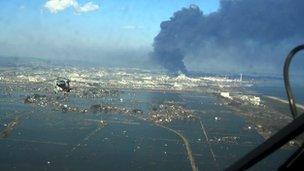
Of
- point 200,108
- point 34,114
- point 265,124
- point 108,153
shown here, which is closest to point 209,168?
point 108,153

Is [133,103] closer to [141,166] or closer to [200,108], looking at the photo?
[200,108]

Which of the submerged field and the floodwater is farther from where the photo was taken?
the submerged field

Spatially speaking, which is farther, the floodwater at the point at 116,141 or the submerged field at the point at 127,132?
the submerged field at the point at 127,132

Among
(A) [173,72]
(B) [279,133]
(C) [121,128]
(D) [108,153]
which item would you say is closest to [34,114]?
(C) [121,128]

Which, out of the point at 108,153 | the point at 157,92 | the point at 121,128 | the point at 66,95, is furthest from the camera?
the point at 157,92

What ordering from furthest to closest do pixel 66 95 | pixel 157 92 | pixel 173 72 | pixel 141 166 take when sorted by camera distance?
pixel 173 72
pixel 157 92
pixel 66 95
pixel 141 166

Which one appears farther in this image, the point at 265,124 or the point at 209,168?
the point at 265,124

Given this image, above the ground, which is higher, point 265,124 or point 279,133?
point 279,133
